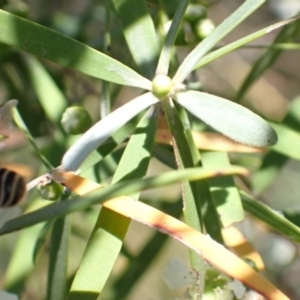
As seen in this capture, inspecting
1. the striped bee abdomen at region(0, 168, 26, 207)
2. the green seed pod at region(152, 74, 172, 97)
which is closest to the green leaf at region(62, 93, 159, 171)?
the green seed pod at region(152, 74, 172, 97)

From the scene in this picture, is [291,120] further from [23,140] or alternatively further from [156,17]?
[23,140]

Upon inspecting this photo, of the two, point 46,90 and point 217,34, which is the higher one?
point 217,34

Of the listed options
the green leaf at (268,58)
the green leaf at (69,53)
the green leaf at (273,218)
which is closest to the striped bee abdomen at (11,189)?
the green leaf at (69,53)

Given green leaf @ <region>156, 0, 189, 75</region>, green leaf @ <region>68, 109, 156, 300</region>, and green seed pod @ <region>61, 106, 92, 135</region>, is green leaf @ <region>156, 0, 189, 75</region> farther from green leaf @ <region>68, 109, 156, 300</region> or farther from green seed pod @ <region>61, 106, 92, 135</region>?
green seed pod @ <region>61, 106, 92, 135</region>

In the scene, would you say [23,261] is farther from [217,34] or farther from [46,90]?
[217,34]

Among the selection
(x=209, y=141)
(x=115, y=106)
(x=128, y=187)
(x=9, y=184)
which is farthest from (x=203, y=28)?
(x=115, y=106)

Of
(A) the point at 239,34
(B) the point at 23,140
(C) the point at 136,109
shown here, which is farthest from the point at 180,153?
(A) the point at 239,34

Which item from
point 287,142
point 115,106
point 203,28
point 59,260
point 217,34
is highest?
point 217,34
